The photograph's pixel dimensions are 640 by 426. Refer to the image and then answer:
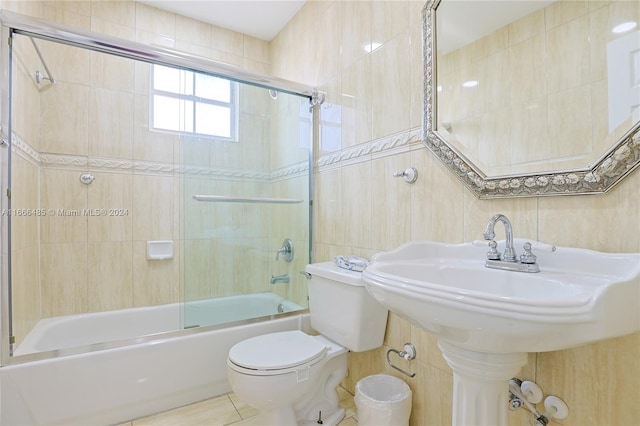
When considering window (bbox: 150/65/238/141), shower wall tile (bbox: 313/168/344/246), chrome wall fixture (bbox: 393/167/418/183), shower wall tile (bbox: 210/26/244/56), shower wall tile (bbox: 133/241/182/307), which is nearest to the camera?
chrome wall fixture (bbox: 393/167/418/183)

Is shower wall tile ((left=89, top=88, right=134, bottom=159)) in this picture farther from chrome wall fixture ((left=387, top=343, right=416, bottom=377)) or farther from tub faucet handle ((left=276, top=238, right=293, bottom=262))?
chrome wall fixture ((left=387, top=343, right=416, bottom=377))

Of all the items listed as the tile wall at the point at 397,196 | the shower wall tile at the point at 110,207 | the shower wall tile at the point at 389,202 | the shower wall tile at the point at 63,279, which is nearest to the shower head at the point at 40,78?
the tile wall at the point at 397,196

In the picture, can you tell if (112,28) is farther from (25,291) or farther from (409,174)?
(409,174)

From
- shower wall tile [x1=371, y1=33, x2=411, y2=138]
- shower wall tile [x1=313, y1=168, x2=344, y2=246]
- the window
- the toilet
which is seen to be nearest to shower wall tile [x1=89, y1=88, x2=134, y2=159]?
the window

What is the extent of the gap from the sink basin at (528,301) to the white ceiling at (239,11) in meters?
2.23

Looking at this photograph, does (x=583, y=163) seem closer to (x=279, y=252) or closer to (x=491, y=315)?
(x=491, y=315)

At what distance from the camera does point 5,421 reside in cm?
130

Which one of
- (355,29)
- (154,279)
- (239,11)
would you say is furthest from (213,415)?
(239,11)

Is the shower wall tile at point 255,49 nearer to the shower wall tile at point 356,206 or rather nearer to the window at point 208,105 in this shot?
the window at point 208,105

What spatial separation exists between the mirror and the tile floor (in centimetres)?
135

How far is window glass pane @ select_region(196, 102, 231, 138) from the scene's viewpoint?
1.79m

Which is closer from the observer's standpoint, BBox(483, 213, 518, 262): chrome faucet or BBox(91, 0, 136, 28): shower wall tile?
BBox(483, 213, 518, 262): chrome faucet

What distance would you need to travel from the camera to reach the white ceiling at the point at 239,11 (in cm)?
237

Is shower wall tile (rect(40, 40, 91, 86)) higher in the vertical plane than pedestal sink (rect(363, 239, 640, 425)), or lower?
higher
